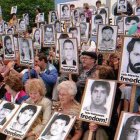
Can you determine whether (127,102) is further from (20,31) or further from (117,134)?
(20,31)

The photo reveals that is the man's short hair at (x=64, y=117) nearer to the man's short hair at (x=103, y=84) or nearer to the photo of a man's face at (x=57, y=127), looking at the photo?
the photo of a man's face at (x=57, y=127)

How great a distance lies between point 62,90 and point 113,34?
257 cm

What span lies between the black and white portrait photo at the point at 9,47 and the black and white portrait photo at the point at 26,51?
532mm

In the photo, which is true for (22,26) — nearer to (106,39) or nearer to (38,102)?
(106,39)

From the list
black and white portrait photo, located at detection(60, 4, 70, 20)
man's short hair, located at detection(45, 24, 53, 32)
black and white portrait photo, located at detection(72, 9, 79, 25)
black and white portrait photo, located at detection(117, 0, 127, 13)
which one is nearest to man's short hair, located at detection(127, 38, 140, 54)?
man's short hair, located at detection(45, 24, 53, 32)

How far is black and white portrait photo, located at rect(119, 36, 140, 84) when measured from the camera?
14.8 ft

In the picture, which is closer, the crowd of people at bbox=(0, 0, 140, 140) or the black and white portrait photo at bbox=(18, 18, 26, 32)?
the crowd of people at bbox=(0, 0, 140, 140)

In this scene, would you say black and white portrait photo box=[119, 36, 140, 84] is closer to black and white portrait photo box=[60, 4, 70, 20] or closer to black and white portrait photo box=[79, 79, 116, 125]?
black and white portrait photo box=[79, 79, 116, 125]

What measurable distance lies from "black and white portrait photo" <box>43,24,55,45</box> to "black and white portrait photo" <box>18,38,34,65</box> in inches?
71.2

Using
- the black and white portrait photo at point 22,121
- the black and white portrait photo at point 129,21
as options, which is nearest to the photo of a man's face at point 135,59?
the black and white portrait photo at point 22,121

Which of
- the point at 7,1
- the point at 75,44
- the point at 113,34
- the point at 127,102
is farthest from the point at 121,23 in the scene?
the point at 7,1

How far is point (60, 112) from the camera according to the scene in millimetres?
4844

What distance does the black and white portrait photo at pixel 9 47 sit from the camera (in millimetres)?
7789

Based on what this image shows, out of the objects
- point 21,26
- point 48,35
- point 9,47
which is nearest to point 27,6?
point 21,26
